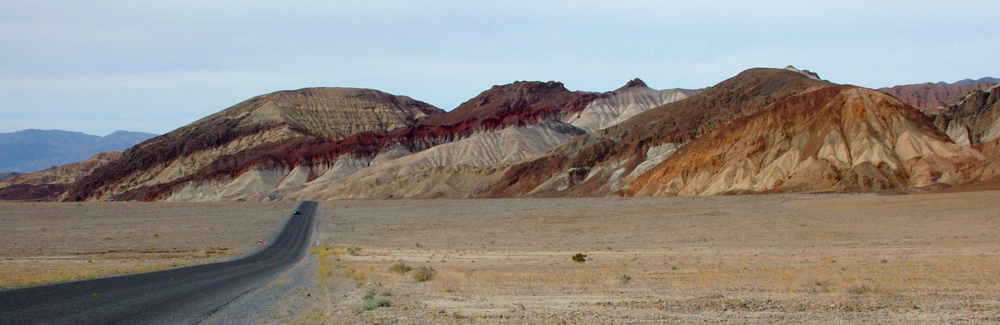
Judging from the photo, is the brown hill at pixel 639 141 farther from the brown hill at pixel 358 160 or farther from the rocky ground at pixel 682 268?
the rocky ground at pixel 682 268

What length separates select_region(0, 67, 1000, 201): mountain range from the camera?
278 ft

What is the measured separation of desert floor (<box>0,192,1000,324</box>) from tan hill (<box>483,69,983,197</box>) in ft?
53.6

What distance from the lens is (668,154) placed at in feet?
357

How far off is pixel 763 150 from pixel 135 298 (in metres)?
87.7

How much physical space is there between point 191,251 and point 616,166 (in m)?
A: 80.5

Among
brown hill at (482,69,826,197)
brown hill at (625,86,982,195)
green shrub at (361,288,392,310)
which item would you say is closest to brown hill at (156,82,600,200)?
brown hill at (482,69,826,197)

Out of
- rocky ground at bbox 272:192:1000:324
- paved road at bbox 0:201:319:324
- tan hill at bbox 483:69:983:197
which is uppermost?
tan hill at bbox 483:69:983:197

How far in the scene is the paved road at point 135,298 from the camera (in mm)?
13461

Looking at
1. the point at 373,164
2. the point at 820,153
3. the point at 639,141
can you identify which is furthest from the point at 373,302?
the point at 373,164

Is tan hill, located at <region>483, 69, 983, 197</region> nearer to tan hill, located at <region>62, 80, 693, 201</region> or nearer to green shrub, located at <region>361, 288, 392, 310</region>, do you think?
tan hill, located at <region>62, 80, 693, 201</region>

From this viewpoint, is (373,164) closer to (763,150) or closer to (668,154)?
(668,154)

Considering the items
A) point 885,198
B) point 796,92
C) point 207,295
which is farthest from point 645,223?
point 796,92

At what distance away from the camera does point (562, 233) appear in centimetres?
4938

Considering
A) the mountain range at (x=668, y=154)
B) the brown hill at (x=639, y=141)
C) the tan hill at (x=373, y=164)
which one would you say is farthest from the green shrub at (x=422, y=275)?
the tan hill at (x=373, y=164)
